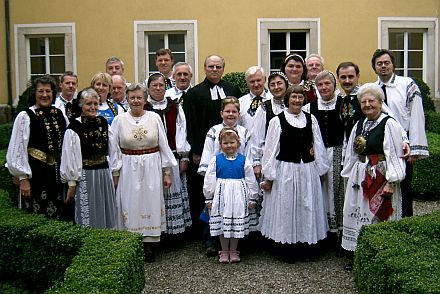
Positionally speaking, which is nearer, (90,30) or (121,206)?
(121,206)

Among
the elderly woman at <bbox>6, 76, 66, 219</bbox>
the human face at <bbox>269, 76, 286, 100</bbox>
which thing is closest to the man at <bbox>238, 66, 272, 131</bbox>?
the human face at <bbox>269, 76, 286, 100</bbox>

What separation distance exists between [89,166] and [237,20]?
26.8 ft

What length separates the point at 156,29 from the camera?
13602mm

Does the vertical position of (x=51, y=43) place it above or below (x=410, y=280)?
above

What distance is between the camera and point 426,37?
1388 centimetres

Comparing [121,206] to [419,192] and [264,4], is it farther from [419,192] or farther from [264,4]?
[264,4]

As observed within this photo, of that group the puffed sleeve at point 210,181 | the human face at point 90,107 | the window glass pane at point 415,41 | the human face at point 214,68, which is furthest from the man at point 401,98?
the window glass pane at point 415,41

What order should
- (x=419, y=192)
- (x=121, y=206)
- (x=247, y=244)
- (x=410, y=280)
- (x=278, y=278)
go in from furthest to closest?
(x=419, y=192)
(x=247, y=244)
(x=121, y=206)
(x=278, y=278)
(x=410, y=280)

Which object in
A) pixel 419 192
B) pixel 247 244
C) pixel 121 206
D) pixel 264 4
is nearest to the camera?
pixel 121 206

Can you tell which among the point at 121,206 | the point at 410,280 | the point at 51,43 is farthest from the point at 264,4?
the point at 410,280

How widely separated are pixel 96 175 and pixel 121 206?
439 mm

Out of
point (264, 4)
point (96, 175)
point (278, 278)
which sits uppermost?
point (264, 4)

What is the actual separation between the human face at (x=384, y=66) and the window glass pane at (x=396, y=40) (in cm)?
816

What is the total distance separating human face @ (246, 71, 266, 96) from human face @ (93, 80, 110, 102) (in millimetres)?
1544
